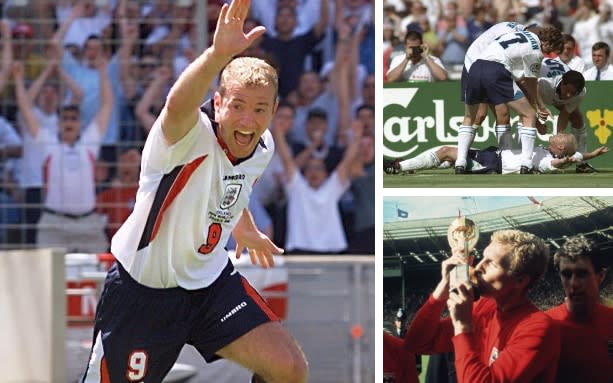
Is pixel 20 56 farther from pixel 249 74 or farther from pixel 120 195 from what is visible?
pixel 249 74

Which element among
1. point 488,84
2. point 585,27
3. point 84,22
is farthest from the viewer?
point 84,22

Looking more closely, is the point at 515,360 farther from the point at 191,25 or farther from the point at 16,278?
the point at 191,25

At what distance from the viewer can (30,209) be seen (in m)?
11.8

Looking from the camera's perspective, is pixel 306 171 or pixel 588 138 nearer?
pixel 588 138

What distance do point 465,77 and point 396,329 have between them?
1.21 metres

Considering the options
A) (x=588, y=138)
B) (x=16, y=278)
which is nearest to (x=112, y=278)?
(x=588, y=138)

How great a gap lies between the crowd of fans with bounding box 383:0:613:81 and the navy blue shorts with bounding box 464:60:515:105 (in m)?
0.09

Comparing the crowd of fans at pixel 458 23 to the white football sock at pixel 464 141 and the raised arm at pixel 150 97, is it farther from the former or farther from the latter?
the raised arm at pixel 150 97

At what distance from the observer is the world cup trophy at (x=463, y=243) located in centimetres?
616

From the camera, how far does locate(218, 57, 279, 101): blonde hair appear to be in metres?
6.02

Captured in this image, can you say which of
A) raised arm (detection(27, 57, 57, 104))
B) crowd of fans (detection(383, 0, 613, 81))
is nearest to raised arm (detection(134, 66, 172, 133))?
raised arm (detection(27, 57, 57, 104))

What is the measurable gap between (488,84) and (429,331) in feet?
3.86

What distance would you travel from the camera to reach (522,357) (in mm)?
6180

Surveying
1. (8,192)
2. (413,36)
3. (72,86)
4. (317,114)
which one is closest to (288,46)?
(317,114)
